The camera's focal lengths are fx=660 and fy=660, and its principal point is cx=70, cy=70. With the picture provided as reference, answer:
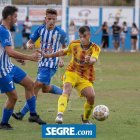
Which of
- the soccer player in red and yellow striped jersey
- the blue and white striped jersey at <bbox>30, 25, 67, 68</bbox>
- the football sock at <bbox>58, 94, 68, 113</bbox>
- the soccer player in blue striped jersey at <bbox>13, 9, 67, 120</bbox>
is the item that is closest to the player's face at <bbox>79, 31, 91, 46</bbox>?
the soccer player in red and yellow striped jersey

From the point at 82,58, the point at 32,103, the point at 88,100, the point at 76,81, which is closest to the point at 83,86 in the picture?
the point at 76,81

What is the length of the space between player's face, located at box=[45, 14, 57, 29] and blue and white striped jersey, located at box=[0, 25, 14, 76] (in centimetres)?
182

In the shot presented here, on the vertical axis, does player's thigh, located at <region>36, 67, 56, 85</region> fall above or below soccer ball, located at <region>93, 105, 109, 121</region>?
above

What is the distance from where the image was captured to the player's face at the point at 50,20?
515 inches

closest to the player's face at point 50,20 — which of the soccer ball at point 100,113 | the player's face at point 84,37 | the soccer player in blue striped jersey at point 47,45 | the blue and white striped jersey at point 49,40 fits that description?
the soccer player in blue striped jersey at point 47,45

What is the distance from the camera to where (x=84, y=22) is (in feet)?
140

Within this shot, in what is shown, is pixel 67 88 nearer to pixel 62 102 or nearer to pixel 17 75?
pixel 62 102

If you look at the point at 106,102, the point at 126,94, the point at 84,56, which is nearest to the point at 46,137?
the point at 84,56

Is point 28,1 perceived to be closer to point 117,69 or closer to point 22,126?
point 117,69

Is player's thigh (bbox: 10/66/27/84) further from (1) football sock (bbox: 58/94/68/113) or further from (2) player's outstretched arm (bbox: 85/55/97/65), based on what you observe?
(2) player's outstretched arm (bbox: 85/55/97/65)

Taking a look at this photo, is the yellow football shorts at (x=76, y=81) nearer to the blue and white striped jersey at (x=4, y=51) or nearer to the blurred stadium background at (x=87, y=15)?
the blue and white striped jersey at (x=4, y=51)

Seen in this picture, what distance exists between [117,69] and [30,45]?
46.6ft

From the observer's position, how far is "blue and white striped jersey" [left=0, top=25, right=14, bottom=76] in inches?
444

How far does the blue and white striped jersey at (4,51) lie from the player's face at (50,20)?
182 centimetres
